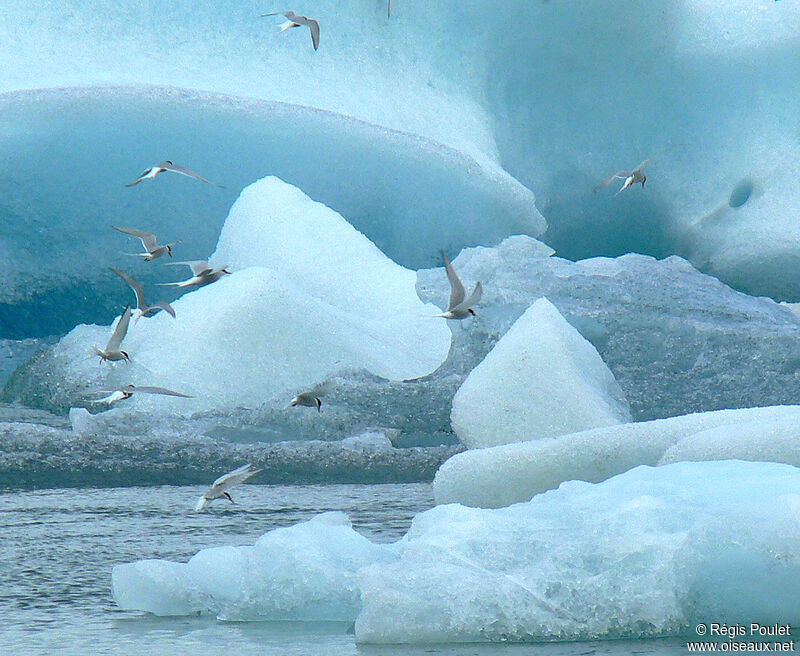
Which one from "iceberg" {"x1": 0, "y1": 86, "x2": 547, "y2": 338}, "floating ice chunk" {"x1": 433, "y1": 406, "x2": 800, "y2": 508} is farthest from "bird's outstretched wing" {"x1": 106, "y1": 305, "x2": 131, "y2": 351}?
"floating ice chunk" {"x1": 433, "y1": 406, "x2": 800, "y2": 508}

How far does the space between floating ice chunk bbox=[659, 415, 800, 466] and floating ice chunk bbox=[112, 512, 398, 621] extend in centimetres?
→ 82

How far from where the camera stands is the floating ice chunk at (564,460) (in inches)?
110

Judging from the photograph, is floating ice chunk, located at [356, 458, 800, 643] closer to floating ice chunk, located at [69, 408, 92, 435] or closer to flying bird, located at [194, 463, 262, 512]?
flying bird, located at [194, 463, 262, 512]

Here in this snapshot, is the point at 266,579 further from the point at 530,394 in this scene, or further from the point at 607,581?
the point at 530,394

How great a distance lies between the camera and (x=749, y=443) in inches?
95.2

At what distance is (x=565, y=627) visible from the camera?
5.43 ft

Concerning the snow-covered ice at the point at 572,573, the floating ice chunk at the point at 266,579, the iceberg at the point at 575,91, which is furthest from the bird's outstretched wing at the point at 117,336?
the snow-covered ice at the point at 572,573

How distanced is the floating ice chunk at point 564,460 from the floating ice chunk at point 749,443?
0.24m

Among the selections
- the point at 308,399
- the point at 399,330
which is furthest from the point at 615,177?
the point at 308,399

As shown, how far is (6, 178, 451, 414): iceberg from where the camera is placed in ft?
16.3

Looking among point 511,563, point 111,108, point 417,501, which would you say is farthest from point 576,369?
point 111,108

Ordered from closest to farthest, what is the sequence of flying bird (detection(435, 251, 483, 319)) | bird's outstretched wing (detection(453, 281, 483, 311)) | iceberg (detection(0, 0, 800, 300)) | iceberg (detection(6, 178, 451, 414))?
flying bird (detection(435, 251, 483, 319)), bird's outstretched wing (detection(453, 281, 483, 311)), iceberg (detection(6, 178, 451, 414)), iceberg (detection(0, 0, 800, 300))

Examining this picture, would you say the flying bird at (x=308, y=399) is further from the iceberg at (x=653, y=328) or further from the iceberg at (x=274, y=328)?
→ the iceberg at (x=653, y=328)
